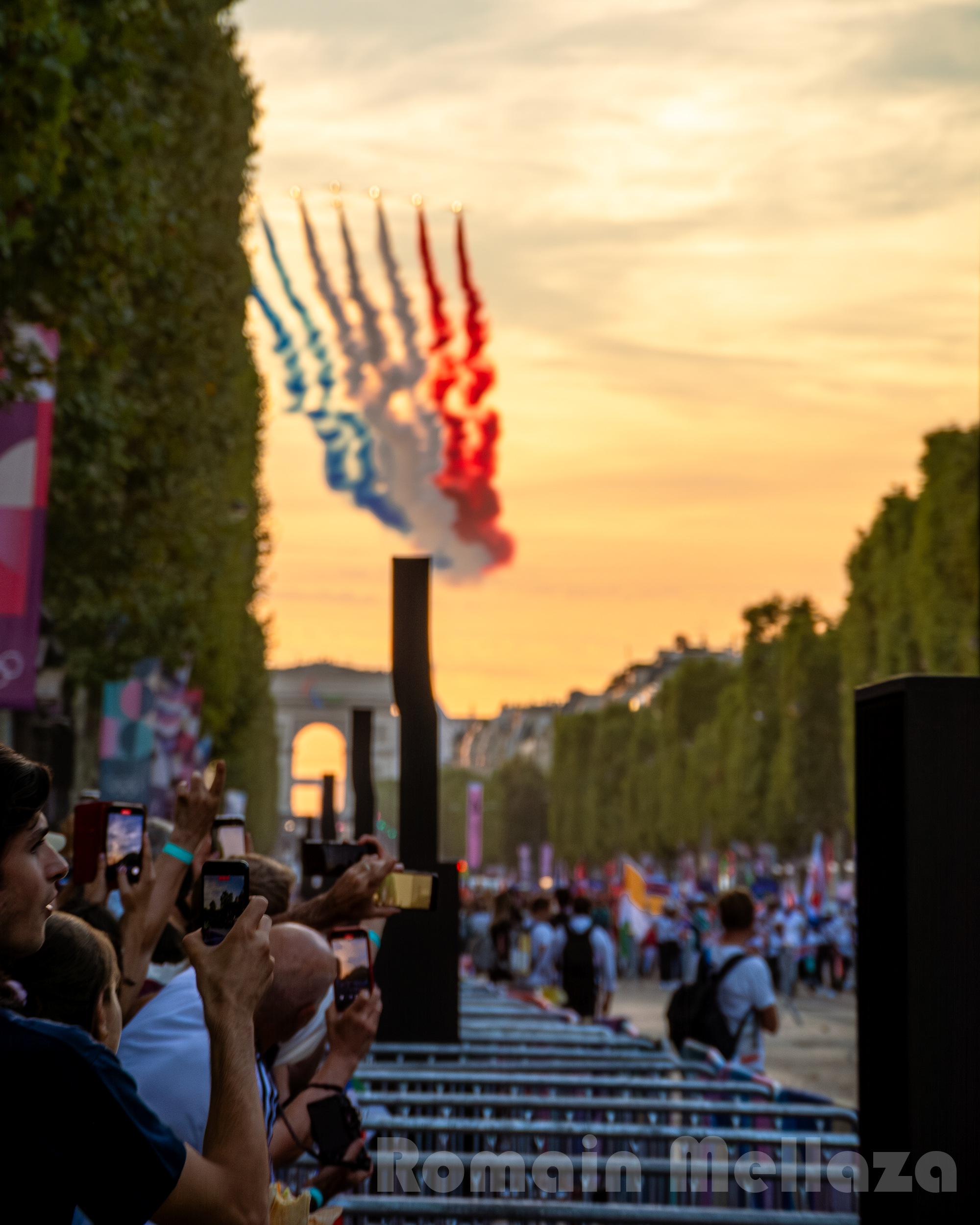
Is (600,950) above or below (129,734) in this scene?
below

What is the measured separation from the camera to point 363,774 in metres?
12.5

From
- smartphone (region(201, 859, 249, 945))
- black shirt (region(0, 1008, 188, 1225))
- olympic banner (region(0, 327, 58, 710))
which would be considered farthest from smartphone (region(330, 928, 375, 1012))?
olympic banner (region(0, 327, 58, 710))

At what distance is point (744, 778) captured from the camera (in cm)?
6241

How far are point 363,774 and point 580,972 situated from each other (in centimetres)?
438

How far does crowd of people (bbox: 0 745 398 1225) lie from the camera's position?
222cm

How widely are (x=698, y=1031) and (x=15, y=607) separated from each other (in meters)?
5.88

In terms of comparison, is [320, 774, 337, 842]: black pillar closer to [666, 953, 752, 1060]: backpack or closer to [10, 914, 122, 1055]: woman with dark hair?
[666, 953, 752, 1060]: backpack

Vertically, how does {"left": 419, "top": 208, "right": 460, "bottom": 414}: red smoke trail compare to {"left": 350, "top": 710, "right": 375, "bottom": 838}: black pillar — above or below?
above

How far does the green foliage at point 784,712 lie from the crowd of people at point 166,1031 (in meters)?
31.3

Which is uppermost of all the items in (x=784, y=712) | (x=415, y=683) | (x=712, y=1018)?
(x=784, y=712)

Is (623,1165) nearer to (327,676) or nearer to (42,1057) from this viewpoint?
(42,1057)

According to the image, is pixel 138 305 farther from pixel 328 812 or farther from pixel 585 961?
pixel 585 961

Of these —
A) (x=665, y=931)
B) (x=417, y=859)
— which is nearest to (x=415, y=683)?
(x=417, y=859)

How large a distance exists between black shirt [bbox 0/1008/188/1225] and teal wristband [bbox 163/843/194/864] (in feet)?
6.22
